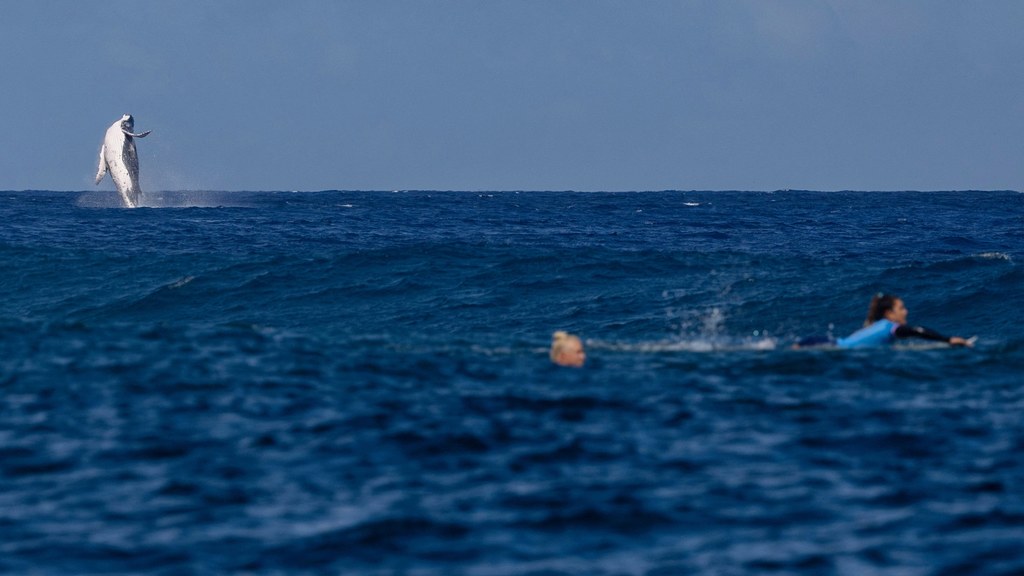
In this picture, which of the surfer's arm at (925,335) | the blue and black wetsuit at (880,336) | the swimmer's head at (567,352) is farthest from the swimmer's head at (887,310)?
the swimmer's head at (567,352)

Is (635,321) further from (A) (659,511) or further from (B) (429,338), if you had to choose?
(A) (659,511)

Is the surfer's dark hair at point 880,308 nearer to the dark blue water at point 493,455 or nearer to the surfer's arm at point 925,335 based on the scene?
the surfer's arm at point 925,335

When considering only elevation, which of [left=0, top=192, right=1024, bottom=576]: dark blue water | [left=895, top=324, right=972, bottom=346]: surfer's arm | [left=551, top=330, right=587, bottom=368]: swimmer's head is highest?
[left=895, top=324, right=972, bottom=346]: surfer's arm

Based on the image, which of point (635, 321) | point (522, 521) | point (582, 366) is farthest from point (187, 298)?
point (522, 521)

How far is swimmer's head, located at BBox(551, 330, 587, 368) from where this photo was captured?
702 inches

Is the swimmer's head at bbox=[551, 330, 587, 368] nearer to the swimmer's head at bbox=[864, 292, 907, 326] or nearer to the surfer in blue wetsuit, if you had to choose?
the surfer in blue wetsuit

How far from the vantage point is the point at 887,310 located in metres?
19.7

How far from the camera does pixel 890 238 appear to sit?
50312mm
